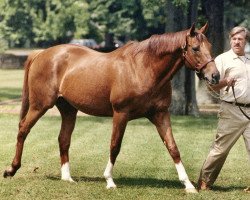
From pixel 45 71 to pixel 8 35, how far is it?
44.6 meters

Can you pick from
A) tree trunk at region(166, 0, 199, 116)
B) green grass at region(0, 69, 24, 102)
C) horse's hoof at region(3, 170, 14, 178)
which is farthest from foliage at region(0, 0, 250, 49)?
horse's hoof at region(3, 170, 14, 178)

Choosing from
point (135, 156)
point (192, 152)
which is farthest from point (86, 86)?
point (192, 152)

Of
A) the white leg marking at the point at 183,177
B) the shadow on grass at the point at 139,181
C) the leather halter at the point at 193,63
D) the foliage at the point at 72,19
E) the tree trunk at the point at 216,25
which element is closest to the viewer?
the leather halter at the point at 193,63

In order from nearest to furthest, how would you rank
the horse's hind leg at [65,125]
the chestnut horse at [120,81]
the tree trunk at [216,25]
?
the chestnut horse at [120,81]
the horse's hind leg at [65,125]
the tree trunk at [216,25]

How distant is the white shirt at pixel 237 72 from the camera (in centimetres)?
799

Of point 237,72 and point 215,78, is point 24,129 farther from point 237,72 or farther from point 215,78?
point 237,72

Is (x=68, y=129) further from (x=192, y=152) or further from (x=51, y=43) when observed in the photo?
(x=51, y=43)

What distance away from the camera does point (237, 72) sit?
7988 millimetres

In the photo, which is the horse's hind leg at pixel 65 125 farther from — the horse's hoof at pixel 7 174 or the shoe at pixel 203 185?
the shoe at pixel 203 185

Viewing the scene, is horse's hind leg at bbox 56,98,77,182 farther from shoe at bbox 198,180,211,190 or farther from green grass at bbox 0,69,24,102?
green grass at bbox 0,69,24,102

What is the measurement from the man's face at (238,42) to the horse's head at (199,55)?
0.36 meters

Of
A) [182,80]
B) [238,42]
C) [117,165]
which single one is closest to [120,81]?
[238,42]

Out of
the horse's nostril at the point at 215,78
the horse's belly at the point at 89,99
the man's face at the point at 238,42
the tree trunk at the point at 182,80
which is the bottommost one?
the tree trunk at the point at 182,80

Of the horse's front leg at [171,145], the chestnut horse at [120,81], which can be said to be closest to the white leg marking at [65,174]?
the chestnut horse at [120,81]
